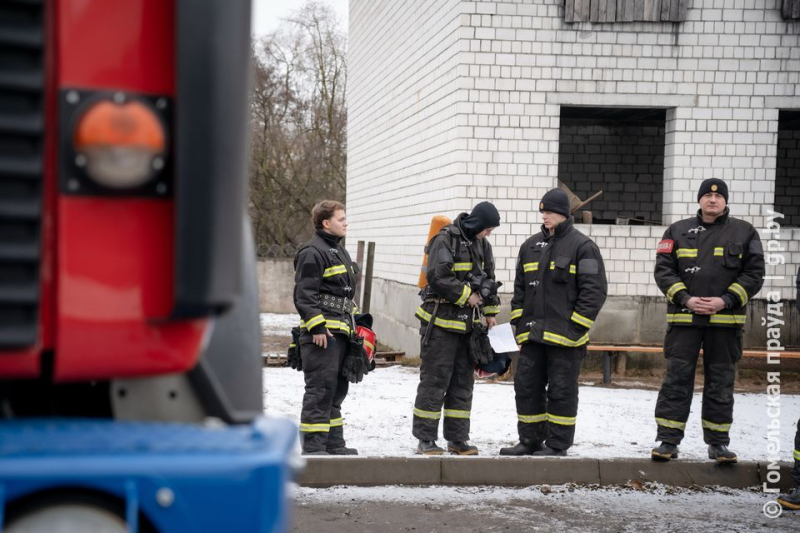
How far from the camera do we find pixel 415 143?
1295 centimetres

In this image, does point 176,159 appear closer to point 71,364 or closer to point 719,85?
point 71,364

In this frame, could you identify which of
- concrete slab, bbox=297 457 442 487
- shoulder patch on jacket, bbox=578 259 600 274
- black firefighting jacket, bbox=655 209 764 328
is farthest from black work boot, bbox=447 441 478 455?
black firefighting jacket, bbox=655 209 764 328

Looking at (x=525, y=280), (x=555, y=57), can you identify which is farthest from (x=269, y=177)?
(x=525, y=280)

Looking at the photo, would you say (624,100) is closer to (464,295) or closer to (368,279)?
(464,295)

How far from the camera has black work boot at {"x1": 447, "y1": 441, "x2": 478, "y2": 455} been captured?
6578mm

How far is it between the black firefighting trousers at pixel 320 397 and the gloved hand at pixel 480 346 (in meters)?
1.09

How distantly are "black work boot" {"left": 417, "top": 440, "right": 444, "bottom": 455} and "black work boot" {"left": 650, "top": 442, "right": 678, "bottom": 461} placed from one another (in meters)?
1.66

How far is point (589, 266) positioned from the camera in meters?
6.50

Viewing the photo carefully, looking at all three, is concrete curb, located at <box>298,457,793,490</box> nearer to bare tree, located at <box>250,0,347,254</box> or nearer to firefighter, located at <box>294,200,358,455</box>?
firefighter, located at <box>294,200,358,455</box>

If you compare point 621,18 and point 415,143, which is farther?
point 415,143

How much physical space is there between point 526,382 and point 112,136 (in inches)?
218

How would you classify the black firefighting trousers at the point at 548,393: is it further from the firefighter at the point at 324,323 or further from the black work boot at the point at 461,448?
the firefighter at the point at 324,323

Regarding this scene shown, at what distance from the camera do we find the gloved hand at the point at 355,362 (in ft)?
21.3

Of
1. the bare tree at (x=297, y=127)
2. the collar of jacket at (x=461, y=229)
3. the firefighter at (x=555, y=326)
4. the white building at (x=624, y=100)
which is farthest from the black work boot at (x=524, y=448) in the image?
the bare tree at (x=297, y=127)
